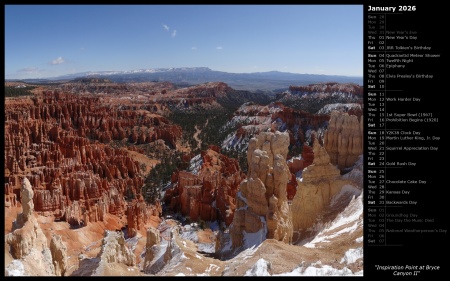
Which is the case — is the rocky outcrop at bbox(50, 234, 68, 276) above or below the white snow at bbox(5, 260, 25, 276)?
below

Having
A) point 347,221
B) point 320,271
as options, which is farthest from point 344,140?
point 320,271

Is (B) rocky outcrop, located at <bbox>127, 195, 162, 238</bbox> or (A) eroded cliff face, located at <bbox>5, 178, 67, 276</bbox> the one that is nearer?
(A) eroded cliff face, located at <bbox>5, 178, 67, 276</bbox>

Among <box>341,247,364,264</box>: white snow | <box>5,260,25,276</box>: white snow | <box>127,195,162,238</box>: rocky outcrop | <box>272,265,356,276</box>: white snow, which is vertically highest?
<box>5,260,25,276</box>: white snow

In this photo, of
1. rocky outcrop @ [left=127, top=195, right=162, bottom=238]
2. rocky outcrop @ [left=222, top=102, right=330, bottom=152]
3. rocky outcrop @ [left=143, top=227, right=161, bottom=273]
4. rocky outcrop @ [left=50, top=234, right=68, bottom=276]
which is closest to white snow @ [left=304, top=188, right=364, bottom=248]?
rocky outcrop @ [left=143, top=227, right=161, bottom=273]

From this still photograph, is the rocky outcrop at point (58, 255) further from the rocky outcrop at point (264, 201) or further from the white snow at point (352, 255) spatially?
the white snow at point (352, 255)

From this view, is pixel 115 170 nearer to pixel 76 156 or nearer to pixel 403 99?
pixel 76 156

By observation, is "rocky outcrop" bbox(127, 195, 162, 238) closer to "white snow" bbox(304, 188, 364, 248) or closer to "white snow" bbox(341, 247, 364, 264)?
"white snow" bbox(304, 188, 364, 248)

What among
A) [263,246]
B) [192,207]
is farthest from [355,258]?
[192,207]
